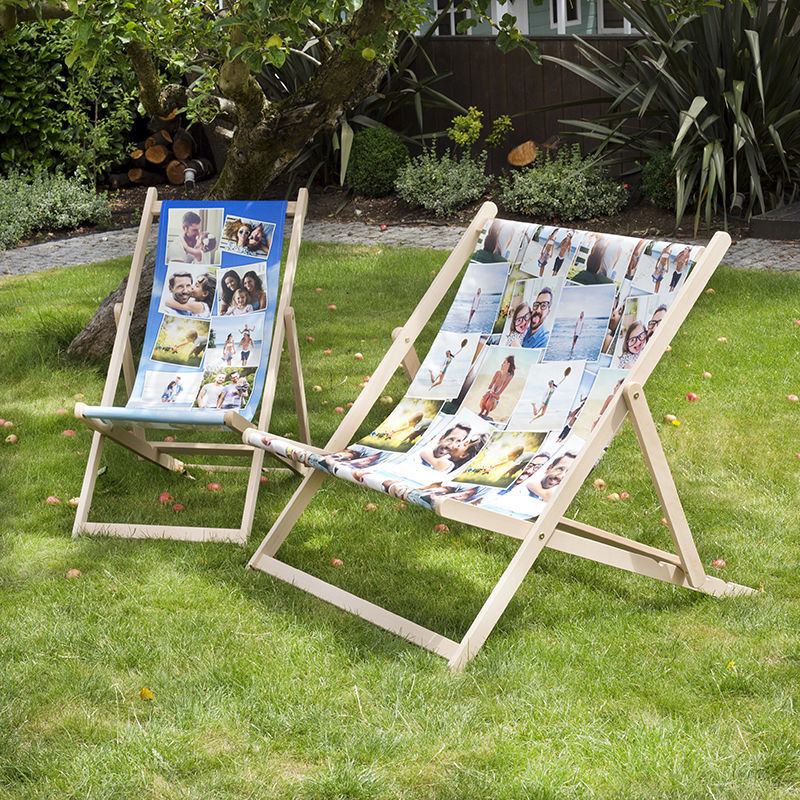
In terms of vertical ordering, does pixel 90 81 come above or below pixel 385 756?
above

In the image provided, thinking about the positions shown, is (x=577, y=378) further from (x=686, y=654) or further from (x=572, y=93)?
(x=572, y=93)

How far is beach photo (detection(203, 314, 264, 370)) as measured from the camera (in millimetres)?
4047

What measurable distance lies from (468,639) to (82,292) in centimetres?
461

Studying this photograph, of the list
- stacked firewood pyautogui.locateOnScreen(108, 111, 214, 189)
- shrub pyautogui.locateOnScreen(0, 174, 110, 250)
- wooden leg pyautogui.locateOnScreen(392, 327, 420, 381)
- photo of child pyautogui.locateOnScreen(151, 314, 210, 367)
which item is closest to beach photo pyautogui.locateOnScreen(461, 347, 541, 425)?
wooden leg pyautogui.locateOnScreen(392, 327, 420, 381)

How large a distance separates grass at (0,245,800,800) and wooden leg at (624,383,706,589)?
0.42 feet

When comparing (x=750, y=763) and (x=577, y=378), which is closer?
(x=750, y=763)

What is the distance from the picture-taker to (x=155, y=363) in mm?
4152

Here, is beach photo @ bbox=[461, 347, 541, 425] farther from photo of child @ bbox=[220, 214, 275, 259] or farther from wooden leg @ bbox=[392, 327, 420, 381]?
photo of child @ bbox=[220, 214, 275, 259]

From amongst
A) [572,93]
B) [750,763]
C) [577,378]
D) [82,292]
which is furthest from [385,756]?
[572,93]

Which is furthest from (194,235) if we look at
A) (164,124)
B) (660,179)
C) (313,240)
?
(164,124)

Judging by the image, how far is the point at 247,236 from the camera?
4.21 meters

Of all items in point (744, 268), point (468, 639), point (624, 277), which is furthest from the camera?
point (744, 268)

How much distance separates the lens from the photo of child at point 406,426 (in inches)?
135

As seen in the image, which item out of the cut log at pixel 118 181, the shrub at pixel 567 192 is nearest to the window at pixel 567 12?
the shrub at pixel 567 192
